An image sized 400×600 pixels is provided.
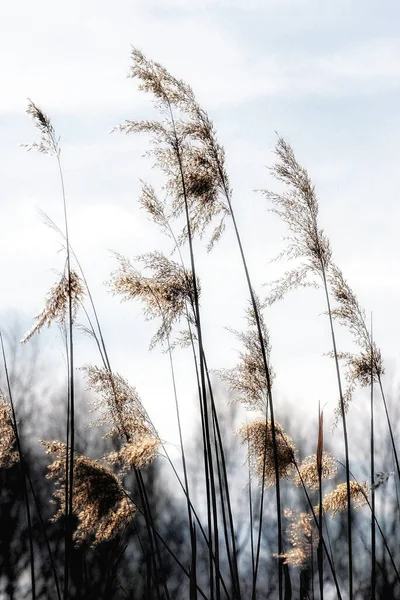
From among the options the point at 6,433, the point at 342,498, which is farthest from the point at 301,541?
the point at 6,433

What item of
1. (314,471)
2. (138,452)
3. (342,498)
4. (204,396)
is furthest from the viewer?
(314,471)

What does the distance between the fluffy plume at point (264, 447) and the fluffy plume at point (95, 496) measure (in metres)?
0.77

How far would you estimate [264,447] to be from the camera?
150 inches

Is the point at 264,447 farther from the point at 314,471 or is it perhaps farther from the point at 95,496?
the point at 95,496

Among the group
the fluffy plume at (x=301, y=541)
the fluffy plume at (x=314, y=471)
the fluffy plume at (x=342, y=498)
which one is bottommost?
the fluffy plume at (x=301, y=541)

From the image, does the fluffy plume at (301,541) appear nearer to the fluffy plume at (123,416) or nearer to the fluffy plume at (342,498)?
the fluffy plume at (342,498)

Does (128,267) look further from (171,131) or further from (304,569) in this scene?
(304,569)

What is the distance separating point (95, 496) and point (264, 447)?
95 cm

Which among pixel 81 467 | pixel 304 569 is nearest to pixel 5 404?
pixel 81 467

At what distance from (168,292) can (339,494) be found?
1.39 m

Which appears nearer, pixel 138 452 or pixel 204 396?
pixel 204 396

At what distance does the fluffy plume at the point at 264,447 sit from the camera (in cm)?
382

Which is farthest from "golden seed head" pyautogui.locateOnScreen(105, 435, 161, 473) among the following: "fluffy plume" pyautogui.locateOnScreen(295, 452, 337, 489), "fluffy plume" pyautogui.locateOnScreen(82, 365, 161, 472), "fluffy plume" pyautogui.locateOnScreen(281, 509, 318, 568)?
"fluffy plume" pyautogui.locateOnScreen(295, 452, 337, 489)

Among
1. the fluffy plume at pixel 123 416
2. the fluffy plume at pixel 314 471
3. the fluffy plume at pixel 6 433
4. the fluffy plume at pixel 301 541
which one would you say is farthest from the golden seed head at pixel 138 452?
the fluffy plume at pixel 314 471
